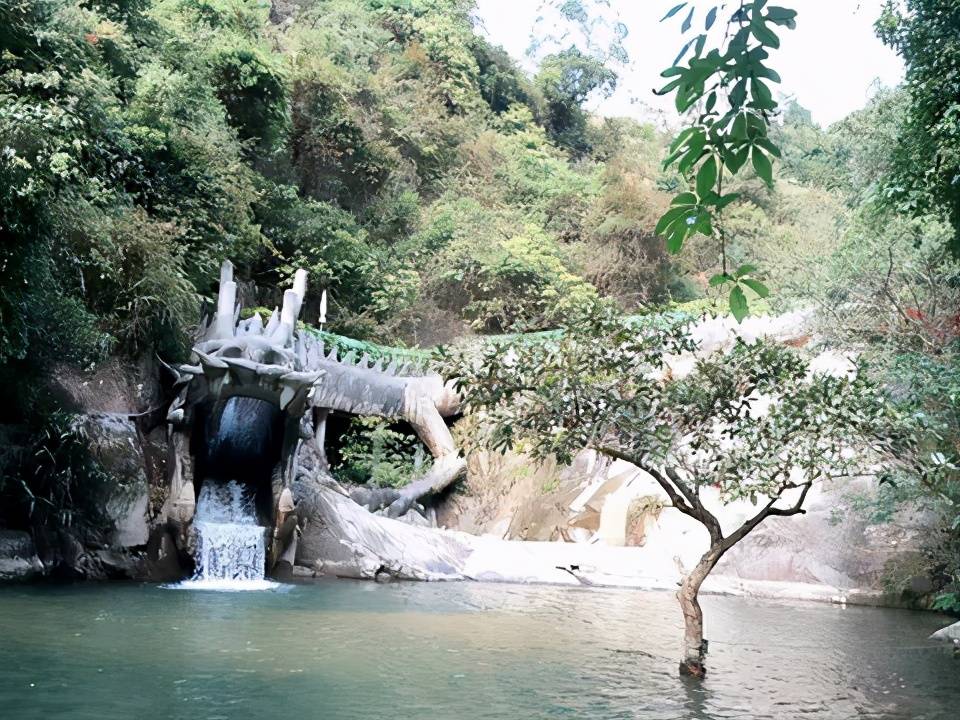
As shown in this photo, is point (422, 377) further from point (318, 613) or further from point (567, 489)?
Answer: point (318, 613)

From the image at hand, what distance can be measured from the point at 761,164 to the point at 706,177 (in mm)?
214

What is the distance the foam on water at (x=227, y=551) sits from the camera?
1247cm

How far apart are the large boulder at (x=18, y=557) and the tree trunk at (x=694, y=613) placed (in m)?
7.57

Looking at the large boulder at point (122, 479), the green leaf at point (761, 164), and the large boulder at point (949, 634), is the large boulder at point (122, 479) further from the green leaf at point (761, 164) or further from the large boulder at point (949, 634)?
the green leaf at point (761, 164)

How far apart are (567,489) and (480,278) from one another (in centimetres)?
826

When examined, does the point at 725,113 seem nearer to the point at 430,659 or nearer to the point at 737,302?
the point at 737,302

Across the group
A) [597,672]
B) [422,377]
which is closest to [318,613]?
[597,672]

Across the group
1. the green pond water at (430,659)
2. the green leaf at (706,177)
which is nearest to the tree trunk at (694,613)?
the green pond water at (430,659)

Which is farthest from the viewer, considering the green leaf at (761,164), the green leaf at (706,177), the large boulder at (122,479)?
the large boulder at (122,479)

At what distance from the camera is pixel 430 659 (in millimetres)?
8227

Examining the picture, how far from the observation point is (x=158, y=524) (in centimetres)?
1262

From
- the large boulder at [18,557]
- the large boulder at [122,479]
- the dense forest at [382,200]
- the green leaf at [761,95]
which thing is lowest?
the large boulder at [18,557]

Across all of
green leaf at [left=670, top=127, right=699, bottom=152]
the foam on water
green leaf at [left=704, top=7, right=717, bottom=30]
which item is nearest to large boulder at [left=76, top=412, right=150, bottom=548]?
the foam on water

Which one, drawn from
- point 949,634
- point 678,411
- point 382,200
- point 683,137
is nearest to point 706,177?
point 683,137
